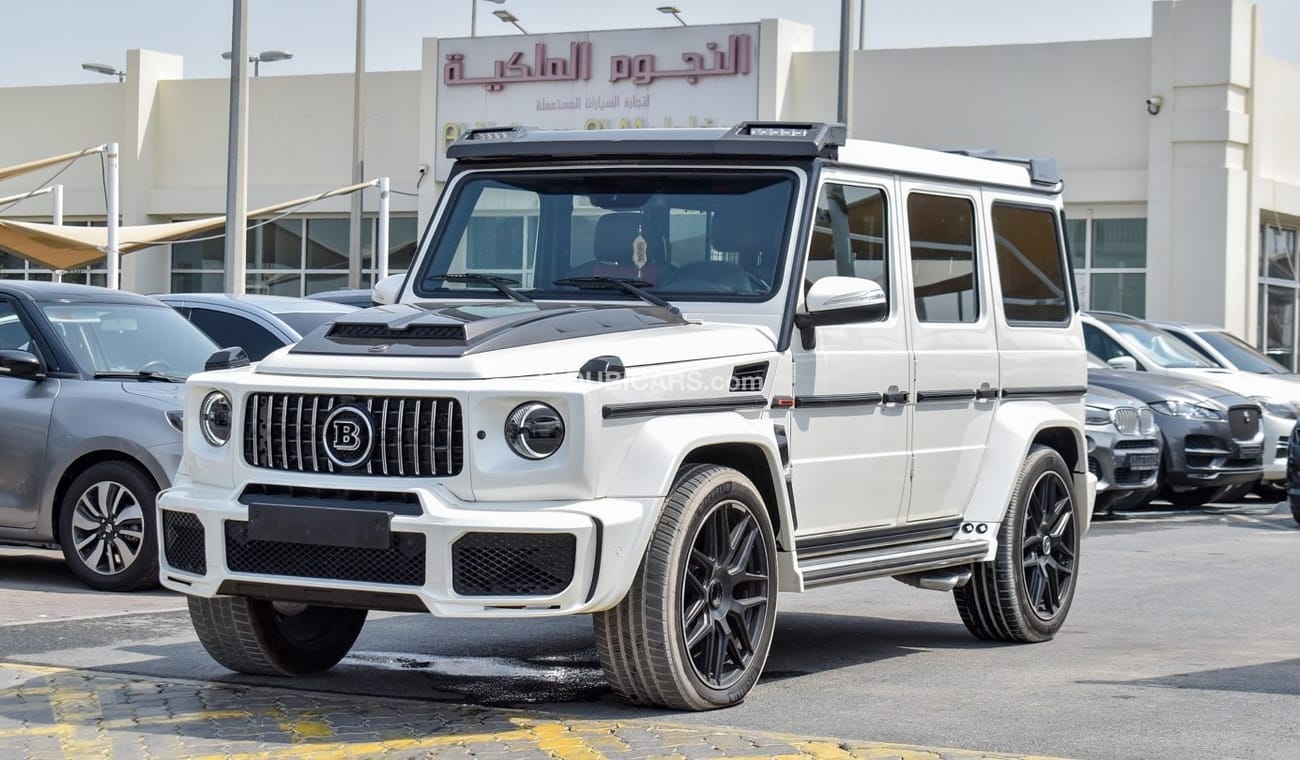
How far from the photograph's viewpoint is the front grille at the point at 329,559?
6402mm

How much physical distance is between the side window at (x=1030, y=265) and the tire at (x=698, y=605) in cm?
250

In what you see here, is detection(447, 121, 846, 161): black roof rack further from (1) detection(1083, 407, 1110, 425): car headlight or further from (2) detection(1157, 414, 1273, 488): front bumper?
(2) detection(1157, 414, 1273, 488): front bumper

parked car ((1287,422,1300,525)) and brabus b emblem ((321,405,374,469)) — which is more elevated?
brabus b emblem ((321,405,374,469))

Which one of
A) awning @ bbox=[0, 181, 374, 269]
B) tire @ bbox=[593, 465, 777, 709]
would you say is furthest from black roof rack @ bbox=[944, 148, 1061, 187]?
awning @ bbox=[0, 181, 374, 269]

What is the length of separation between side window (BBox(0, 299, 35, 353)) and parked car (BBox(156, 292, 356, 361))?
6.26 feet

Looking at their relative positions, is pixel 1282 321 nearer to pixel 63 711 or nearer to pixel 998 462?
pixel 998 462

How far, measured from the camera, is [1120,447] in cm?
1664

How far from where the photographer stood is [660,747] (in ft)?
20.7

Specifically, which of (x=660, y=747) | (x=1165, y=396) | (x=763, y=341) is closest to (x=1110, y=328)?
(x=1165, y=396)

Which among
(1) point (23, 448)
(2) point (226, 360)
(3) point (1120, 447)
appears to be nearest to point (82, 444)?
(1) point (23, 448)

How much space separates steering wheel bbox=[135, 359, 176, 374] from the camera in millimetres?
11516

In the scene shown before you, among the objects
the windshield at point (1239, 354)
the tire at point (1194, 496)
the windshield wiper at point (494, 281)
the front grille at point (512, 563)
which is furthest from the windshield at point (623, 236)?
the windshield at point (1239, 354)

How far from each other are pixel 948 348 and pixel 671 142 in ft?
5.29

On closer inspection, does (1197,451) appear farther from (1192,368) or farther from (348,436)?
→ (348,436)
